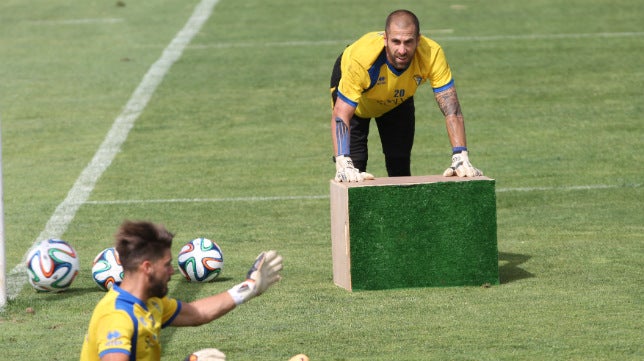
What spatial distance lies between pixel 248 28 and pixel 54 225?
10598 mm

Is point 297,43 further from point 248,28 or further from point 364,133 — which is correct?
point 364,133

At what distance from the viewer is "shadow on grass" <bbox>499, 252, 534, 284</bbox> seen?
33.2 ft

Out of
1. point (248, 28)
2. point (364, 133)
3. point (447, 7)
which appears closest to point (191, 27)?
point (248, 28)

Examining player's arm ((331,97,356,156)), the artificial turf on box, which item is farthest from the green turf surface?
player's arm ((331,97,356,156))

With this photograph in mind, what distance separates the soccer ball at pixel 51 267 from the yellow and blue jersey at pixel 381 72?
2.53 metres

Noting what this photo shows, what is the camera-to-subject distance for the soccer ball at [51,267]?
9680 mm

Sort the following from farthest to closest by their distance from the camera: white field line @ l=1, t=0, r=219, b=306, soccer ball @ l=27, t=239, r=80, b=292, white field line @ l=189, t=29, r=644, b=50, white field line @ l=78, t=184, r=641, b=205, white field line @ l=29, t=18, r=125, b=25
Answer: white field line @ l=29, t=18, r=125, b=25
white field line @ l=189, t=29, r=644, b=50
white field line @ l=78, t=184, r=641, b=205
white field line @ l=1, t=0, r=219, b=306
soccer ball @ l=27, t=239, r=80, b=292

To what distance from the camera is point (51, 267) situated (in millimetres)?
9672

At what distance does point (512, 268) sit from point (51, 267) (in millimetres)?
3802

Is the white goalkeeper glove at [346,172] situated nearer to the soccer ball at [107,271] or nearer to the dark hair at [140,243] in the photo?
the soccer ball at [107,271]

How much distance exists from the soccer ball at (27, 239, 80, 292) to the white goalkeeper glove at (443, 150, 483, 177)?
3043mm

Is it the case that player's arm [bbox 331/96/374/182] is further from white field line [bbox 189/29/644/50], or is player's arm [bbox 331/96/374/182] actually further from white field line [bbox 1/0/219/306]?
white field line [bbox 189/29/644/50]

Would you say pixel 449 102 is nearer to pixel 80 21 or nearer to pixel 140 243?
pixel 140 243

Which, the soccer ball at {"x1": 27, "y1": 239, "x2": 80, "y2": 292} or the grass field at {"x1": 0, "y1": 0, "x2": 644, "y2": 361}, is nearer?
the grass field at {"x1": 0, "y1": 0, "x2": 644, "y2": 361}
